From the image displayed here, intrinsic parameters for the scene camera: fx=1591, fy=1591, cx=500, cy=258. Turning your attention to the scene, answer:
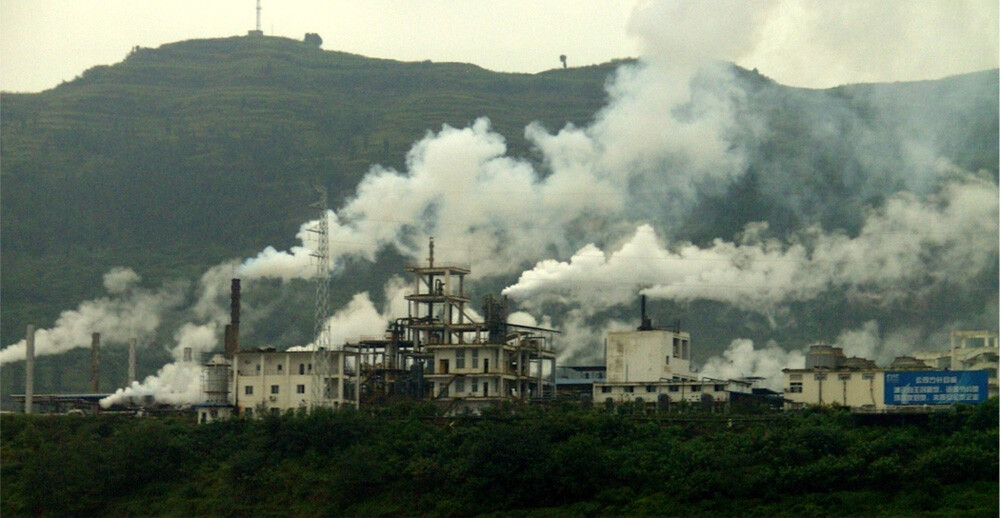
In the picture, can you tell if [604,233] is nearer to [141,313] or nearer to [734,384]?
[141,313]

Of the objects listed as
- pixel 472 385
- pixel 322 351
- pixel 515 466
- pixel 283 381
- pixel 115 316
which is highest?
pixel 115 316

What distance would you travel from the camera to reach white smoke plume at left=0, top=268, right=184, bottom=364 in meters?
149

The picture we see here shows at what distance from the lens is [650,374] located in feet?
324

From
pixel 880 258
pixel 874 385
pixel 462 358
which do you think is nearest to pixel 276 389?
pixel 462 358

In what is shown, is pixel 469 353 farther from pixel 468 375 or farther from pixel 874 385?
pixel 874 385

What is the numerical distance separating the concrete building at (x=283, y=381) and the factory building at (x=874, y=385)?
1073 inches

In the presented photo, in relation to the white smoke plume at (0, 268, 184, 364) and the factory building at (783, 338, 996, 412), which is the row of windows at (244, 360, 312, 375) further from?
the white smoke plume at (0, 268, 184, 364)

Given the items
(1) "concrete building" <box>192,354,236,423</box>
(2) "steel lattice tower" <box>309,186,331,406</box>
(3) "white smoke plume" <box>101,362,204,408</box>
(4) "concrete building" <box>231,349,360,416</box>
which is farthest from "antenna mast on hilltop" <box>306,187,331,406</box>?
(3) "white smoke plume" <box>101,362,204,408</box>

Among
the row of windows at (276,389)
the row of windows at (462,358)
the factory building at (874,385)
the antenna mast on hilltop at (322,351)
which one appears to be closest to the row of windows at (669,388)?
the factory building at (874,385)

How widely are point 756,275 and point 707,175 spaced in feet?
102

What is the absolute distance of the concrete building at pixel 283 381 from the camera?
97562mm

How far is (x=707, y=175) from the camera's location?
573 ft

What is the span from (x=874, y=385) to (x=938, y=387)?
5240mm

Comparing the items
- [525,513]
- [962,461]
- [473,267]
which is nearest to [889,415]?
[962,461]
